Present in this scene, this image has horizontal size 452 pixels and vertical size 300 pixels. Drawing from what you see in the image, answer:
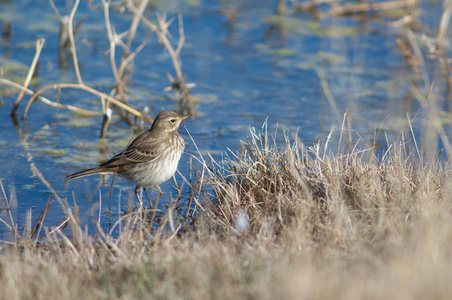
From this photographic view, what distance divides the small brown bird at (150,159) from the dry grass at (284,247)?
3.02 feet

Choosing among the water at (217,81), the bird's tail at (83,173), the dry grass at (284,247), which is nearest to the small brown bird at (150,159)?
the bird's tail at (83,173)

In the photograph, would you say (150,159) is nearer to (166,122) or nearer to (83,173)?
(166,122)

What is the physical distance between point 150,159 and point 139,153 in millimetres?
185

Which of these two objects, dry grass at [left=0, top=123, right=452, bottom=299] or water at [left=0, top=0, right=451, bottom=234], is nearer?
dry grass at [left=0, top=123, right=452, bottom=299]

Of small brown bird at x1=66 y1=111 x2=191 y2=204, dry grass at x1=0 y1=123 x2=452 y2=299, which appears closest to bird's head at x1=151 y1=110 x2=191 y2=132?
small brown bird at x1=66 y1=111 x2=191 y2=204

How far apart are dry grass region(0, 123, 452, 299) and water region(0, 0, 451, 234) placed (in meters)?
1.77

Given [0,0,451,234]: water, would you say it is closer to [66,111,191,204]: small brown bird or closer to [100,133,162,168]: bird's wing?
[66,111,191,204]: small brown bird

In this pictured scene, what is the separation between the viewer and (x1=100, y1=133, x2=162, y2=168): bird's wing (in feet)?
23.2

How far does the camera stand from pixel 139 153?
7.17 meters

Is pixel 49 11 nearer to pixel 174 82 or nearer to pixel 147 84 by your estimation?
pixel 147 84

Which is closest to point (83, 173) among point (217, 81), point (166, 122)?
point (166, 122)

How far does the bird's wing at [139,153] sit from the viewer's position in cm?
707

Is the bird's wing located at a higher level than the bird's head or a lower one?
lower

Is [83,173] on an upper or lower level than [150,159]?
lower
